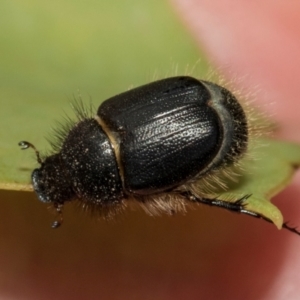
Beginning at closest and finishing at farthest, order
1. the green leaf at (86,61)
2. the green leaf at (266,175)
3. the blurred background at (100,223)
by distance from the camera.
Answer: the green leaf at (266,175)
the green leaf at (86,61)
the blurred background at (100,223)

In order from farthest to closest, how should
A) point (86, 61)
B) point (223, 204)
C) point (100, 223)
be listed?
point (86, 61) → point (100, 223) → point (223, 204)

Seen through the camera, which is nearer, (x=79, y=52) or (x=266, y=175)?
(x=266, y=175)

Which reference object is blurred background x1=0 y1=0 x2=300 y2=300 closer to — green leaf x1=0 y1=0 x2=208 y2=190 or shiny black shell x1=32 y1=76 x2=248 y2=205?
green leaf x1=0 y1=0 x2=208 y2=190

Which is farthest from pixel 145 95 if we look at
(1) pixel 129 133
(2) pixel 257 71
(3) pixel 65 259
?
(2) pixel 257 71

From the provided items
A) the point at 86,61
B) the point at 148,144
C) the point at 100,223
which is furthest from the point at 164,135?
the point at 86,61

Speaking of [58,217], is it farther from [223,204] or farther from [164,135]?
[223,204]

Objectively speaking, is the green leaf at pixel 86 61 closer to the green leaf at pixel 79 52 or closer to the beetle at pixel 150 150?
the green leaf at pixel 79 52

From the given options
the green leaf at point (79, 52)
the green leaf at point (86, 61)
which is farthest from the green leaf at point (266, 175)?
the green leaf at point (79, 52)

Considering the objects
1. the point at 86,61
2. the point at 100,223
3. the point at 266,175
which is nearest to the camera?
the point at 266,175
